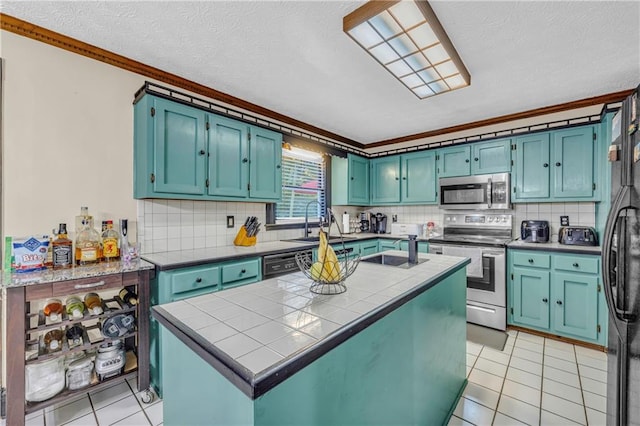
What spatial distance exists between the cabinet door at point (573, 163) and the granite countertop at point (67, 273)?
389cm

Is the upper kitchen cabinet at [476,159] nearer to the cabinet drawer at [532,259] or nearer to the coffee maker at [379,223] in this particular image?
the cabinet drawer at [532,259]

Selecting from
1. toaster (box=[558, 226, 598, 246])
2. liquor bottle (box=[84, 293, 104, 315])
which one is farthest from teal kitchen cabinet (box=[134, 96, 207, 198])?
toaster (box=[558, 226, 598, 246])

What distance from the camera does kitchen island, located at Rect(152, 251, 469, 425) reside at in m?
0.71

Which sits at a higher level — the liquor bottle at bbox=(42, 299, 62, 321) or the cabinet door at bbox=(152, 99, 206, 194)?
the cabinet door at bbox=(152, 99, 206, 194)

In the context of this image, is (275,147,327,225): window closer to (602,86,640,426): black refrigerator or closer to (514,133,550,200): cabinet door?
(514,133,550,200): cabinet door

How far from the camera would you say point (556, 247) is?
2.76 metres

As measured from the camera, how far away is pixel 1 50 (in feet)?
5.94

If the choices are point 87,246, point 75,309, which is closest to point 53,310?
point 75,309

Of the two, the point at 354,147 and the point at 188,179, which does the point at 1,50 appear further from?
the point at 354,147

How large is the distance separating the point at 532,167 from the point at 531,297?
55.5 inches

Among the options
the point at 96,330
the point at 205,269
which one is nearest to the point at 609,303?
the point at 205,269

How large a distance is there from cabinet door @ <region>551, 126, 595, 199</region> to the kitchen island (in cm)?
241

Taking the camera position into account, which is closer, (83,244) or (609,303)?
(609,303)

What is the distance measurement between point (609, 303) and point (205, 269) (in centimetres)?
226
